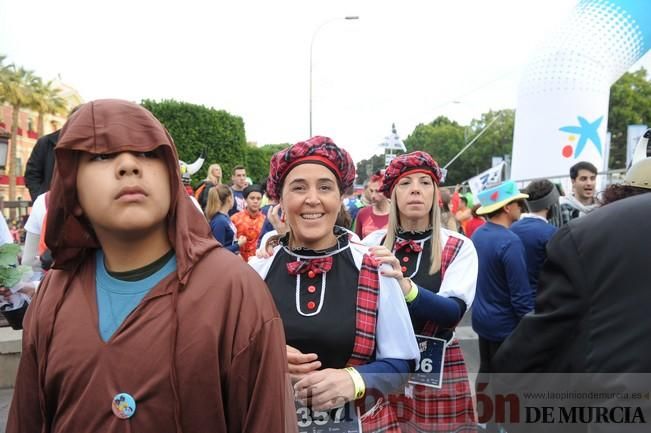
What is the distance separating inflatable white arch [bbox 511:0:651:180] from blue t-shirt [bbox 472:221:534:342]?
11.4 metres

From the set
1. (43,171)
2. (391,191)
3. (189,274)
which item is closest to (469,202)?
(391,191)

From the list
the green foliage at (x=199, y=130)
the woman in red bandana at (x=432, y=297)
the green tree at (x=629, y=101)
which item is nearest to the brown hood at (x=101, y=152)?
the woman in red bandana at (x=432, y=297)

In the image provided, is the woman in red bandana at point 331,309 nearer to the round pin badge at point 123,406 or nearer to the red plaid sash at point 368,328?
the red plaid sash at point 368,328

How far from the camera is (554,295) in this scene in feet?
4.75

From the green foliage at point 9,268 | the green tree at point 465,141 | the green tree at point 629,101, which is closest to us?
the green foliage at point 9,268

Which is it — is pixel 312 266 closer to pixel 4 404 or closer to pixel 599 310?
pixel 599 310

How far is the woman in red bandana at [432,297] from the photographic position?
2.55 meters

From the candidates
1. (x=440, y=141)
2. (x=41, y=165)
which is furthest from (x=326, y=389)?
(x=440, y=141)

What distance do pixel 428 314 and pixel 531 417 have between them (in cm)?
67

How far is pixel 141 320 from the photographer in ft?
4.23

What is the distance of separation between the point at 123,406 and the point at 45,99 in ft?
134

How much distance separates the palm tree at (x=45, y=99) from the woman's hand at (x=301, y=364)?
130 ft

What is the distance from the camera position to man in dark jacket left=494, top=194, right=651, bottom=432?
4.25ft

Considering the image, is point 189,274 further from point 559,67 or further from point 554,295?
point 559,67
